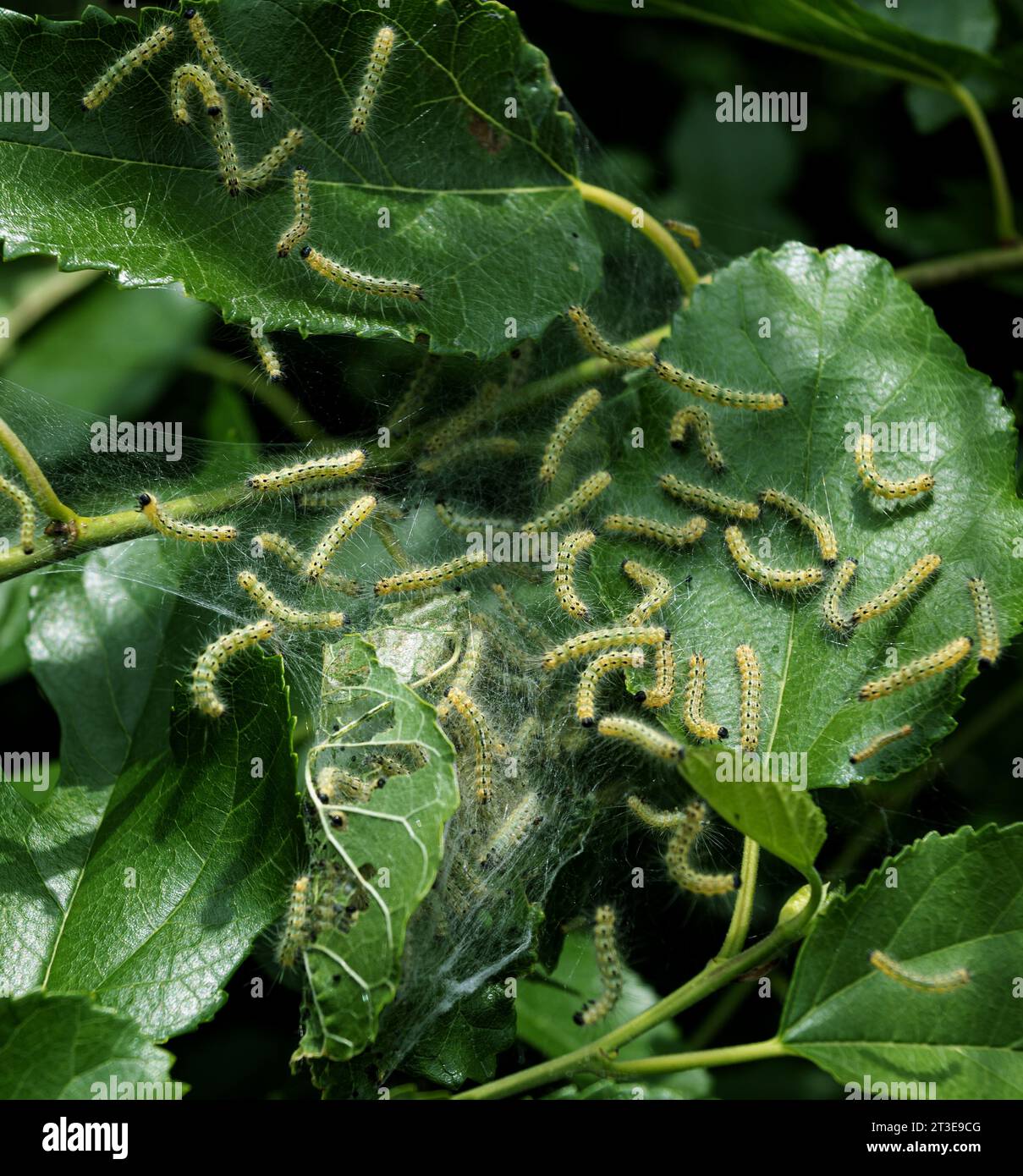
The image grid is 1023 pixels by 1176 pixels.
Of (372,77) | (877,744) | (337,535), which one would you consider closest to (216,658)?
(337,535)

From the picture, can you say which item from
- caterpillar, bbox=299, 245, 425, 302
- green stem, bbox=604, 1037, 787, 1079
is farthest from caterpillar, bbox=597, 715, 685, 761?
caterpillar, bbox=299, 245, 425, 302

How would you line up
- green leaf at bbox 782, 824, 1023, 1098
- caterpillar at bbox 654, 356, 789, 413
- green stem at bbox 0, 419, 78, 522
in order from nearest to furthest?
1. green leaf at bbox 782, 824, 1023, 1098
2. green stem at bbox 0, 419, 78, 522
3. caterpillar at bbox 654, 356, 789, 413

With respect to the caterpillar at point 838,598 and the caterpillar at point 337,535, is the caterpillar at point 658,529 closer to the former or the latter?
the caterpillar at point 838,598

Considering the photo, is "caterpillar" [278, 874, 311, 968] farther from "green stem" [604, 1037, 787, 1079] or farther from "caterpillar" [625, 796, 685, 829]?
"caterpillar" [625, 796, 685, 829]

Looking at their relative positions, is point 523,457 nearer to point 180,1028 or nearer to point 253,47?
point 253,47

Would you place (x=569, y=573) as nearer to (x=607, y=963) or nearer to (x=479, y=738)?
(x=479, y=738)

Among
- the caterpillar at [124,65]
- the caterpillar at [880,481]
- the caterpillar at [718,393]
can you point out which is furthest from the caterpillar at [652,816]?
the caterpillar at [124,65]

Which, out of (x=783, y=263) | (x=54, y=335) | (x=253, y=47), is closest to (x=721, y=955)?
(x=783, y=263)
